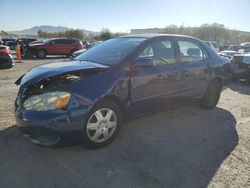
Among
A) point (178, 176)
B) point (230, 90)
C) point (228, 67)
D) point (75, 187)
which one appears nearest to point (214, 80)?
point (228, 67)

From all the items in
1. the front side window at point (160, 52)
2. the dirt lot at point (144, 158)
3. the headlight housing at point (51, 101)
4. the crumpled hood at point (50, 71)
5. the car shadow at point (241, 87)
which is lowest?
the car shadow at point (241, 87)

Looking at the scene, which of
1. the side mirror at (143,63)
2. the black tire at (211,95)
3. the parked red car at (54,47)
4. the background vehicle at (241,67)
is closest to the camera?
the side mirror at (143,63)

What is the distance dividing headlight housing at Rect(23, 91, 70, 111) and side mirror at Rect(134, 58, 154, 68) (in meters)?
1.31

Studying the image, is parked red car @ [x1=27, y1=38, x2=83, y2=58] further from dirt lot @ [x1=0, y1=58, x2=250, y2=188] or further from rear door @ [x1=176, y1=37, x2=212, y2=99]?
rear door @ [x1=176, y1=37, x2=212, y2=99]

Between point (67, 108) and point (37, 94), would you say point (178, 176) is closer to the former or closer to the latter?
point (67, 108)

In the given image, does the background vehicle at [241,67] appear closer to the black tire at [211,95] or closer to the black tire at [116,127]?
the black tire at [211,95]

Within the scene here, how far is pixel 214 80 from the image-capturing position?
6.17 meters

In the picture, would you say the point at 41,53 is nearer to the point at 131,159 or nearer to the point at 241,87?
the point at 241,87

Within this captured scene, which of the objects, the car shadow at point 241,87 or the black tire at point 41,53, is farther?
the black tire at point 41,53

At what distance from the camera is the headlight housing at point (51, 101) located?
342 cm

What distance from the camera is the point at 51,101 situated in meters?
3.43

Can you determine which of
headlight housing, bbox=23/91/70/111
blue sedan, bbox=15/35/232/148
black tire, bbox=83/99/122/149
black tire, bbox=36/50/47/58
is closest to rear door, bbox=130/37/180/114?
blue sedan, bbox=15/35/232/148

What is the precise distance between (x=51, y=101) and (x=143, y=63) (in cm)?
163

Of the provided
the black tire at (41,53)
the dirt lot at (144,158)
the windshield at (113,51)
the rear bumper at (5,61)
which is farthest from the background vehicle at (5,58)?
the black tire at (41,53)
